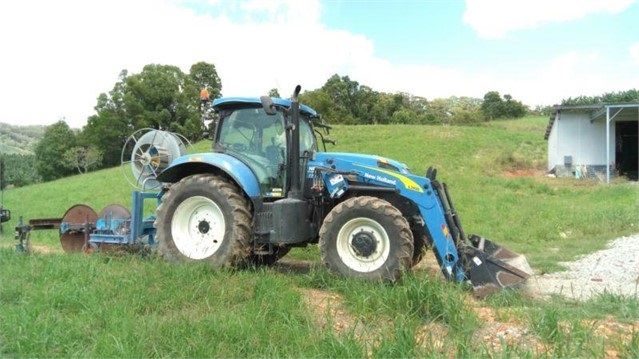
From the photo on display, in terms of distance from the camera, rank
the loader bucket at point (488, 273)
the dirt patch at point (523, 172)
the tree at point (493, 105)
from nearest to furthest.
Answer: the loader bucket at point (488, 273) < the dirt patch at point (523, 172) < the tree at point (493, 105)

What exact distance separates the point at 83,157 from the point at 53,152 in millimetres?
6540

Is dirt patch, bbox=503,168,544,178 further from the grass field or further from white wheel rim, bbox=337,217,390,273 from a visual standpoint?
white wheel rim, bbox=337,217,390,273

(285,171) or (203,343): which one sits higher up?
(285,171)

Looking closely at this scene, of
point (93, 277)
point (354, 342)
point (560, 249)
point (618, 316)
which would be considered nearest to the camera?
point (354, 342)

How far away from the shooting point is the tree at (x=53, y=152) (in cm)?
5766

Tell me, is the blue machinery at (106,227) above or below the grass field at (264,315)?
above

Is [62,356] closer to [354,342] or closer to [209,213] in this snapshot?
[354,342]

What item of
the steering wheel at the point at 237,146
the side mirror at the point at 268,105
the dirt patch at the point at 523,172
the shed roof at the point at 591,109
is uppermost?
the shed roof at the point at 591,109

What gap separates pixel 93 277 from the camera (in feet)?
20.1

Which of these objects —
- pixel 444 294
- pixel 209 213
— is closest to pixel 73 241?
pixel 209 213

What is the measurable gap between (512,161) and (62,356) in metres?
26.7

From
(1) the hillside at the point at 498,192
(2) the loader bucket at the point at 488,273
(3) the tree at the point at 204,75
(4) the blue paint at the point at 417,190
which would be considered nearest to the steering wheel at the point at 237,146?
(4) the blue paint at the point at 417,190

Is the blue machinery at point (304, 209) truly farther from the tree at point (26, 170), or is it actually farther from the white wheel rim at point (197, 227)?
→ the tree at point (26, 170)

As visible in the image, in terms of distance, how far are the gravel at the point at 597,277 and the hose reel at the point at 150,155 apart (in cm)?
530
